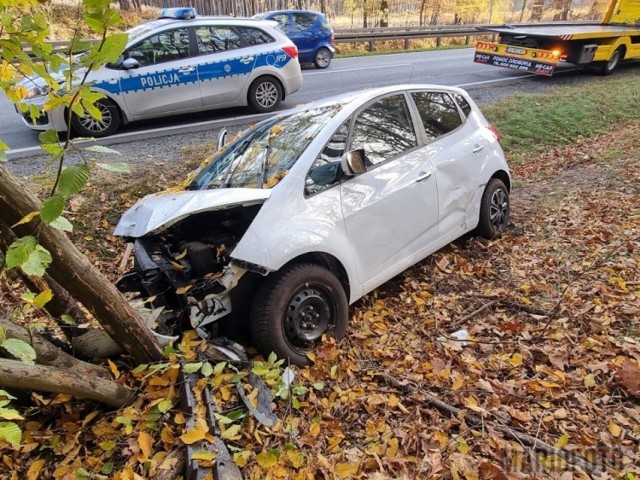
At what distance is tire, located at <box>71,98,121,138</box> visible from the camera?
7043 mm

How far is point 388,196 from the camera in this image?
3.66 meters

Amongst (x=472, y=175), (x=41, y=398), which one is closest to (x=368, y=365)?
(x=41, y=398)

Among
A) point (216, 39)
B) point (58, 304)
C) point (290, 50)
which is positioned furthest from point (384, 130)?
point (290, 50)

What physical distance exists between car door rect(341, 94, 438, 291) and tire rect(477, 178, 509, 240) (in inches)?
38.5

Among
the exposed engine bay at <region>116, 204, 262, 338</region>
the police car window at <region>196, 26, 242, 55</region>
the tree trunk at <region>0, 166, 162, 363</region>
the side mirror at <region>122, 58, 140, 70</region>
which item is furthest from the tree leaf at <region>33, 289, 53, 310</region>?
the police car window at <region>196, 26, 242, 55</region>

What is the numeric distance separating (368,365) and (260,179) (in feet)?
5.23

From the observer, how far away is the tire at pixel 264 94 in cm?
848

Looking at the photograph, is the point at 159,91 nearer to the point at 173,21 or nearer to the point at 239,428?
the point at 173,21

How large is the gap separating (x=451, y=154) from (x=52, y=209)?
362cm

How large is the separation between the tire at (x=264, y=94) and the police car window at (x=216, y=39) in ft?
2.50

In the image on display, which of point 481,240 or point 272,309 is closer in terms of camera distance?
point 272,309

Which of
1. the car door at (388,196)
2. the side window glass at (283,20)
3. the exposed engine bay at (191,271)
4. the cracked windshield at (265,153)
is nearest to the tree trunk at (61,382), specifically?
the exposed engine bay at (191,271)

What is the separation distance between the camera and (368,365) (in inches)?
128

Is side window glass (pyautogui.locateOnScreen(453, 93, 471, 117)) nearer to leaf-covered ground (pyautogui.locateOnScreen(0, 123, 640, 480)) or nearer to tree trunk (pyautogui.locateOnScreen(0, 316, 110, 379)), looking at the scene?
leaf-covered ground (pyautogui.locateOnScreen(0, 123, 640, 480))
